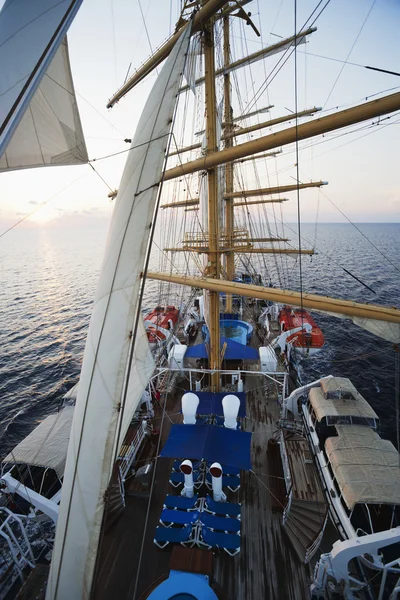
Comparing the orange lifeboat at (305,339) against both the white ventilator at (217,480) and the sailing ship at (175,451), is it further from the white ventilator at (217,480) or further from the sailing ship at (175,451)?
the white ventilator at (217,480)

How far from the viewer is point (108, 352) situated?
387 centimetres

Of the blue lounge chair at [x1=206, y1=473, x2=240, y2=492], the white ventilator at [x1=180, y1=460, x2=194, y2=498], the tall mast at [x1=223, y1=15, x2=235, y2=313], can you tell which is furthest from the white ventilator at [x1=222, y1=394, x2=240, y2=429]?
the tall mast at [x1=223, y1=15, x2=235, y2=313]

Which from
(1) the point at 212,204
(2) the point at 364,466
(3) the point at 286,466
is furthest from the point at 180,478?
(1) the point at 212,204

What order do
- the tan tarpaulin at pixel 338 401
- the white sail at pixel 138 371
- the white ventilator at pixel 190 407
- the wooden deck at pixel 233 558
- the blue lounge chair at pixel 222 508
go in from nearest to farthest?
the white sail at pixel 138 371 < the wooden deck at pixel 233 558 < the blue lounge chair at pixel 222 508 < the white ventilator at pixel 190 407 < the tan tarpaulin at pixel 338 401

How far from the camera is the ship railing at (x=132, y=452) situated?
25.5 ft

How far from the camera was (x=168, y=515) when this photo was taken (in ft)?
20.2

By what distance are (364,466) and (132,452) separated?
23.0 feet

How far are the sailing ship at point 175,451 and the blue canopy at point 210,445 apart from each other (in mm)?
37

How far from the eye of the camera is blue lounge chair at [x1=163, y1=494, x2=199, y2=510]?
6430mm

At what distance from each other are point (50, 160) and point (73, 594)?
25.6 ft

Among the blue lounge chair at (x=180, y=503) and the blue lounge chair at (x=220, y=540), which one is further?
the blue lounge chair at (x=180, y=503)

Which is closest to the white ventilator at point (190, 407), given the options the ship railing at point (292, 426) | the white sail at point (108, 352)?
the ship railing at point (292, 426)

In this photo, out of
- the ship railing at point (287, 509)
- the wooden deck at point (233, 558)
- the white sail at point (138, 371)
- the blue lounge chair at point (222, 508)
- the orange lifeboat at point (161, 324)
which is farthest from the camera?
the orange lifeboat at point (161, 324)

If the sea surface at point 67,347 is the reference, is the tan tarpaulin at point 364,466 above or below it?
above
